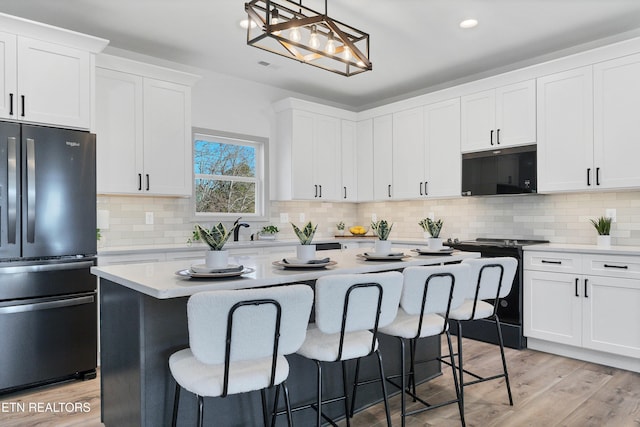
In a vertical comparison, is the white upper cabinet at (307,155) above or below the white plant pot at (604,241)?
above

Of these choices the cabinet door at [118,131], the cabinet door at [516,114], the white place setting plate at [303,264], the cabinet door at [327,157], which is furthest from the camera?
the cabinet door at [327,157]

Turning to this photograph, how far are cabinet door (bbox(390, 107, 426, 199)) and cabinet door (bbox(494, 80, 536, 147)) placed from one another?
0.93m

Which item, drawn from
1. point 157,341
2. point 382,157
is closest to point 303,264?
point 157,341

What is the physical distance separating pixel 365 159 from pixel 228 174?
5.92ft

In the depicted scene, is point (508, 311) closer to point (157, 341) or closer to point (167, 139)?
point (157, 341)

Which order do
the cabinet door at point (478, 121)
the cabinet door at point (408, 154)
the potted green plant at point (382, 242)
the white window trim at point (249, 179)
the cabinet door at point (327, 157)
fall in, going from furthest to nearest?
the cabinet door at point (327, 157) < the cabinet door at point (408, 154) < the white window trim at point (249, 179) < the cabinet door at point (478, 121) < the potted green plant at point (382, 242)

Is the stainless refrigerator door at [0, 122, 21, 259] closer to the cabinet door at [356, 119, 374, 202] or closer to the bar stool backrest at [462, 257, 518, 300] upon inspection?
the bar stool backrest at [462, 257, 518, 300]

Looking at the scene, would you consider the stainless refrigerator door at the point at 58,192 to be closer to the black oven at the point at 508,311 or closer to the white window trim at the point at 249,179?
the white window trim at the point at 249,179

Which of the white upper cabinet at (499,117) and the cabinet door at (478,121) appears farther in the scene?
the cabinet door at (478,121)

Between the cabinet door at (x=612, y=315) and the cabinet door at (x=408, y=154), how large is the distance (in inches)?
80.3

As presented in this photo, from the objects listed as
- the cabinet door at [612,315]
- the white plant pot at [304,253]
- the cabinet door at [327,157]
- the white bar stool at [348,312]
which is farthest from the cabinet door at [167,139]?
the cabinet door at [612,315]

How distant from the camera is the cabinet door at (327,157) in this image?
5270 millimetres

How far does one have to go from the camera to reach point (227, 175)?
16.2ft

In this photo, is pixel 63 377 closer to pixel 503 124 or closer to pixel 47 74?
pixel 47 74
